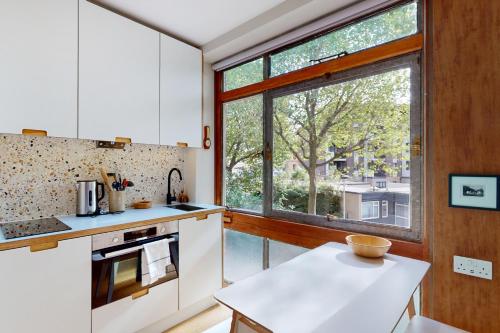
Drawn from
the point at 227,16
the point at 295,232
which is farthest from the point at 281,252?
the point at 227,16

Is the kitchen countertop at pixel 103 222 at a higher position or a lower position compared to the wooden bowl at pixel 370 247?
higher

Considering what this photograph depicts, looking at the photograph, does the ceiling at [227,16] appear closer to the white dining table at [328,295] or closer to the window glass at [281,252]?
the white dining table at [328,295]

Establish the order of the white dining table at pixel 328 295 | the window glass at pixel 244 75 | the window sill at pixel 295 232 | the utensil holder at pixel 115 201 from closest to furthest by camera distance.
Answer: the white dining table at pixel 328 295, the window sill at pixel 295 232, the utensil holder at pixel 115 201, the window glass at pixel 244 75

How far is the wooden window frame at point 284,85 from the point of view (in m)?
1.61

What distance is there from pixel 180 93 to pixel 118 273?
1.65 meters

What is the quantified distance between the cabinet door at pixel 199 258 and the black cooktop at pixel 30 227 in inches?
33.3

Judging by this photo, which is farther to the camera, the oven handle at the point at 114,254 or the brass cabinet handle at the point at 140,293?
the brass cabinet handle at the point at 140,293

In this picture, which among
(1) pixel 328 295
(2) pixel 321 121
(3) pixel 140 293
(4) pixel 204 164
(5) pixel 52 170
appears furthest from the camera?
(4) pixel 204 164

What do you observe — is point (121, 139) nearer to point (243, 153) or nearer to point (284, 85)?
point (243, 153)

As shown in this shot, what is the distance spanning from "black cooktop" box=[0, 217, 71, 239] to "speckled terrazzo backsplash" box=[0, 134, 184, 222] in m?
0.14

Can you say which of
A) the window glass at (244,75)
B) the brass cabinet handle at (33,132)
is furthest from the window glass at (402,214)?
the brass cabinet handle at (33,132)

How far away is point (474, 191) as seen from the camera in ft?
4.26

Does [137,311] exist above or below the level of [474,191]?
below

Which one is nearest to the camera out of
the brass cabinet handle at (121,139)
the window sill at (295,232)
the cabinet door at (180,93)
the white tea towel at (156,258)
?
the window sill at (295,232)
